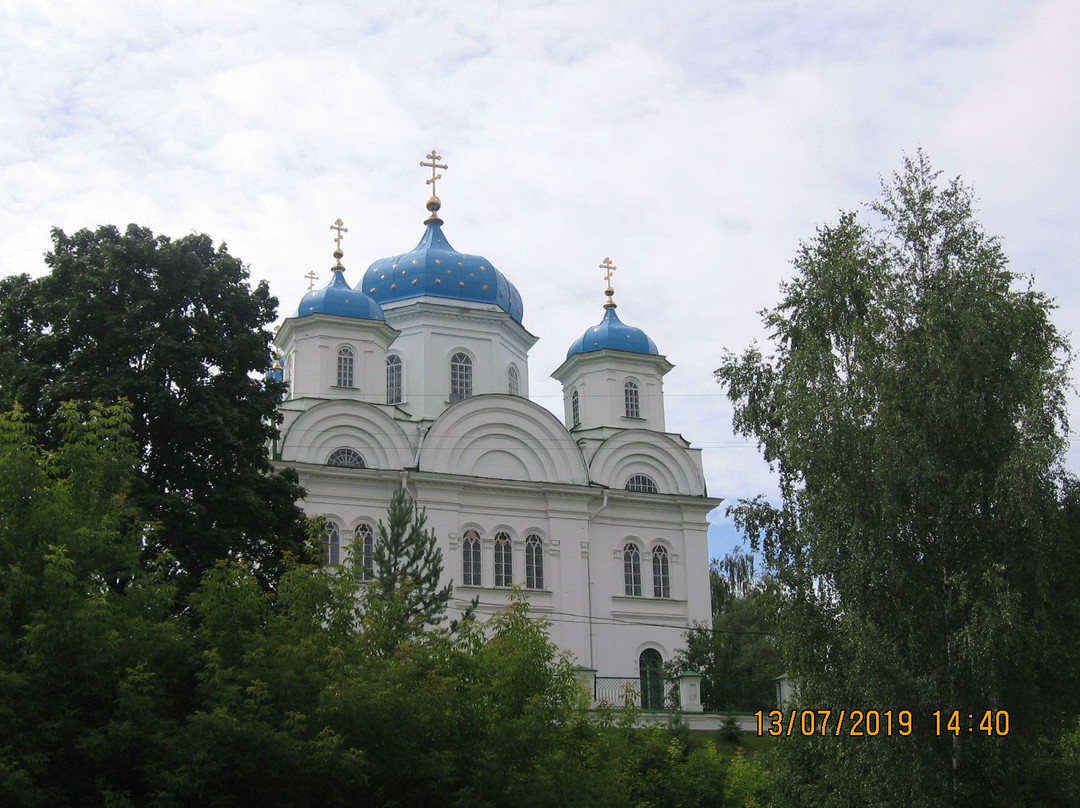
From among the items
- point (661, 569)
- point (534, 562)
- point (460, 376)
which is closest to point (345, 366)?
point (460, 376)

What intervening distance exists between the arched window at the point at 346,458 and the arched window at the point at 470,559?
3.22m

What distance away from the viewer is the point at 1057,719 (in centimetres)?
1633

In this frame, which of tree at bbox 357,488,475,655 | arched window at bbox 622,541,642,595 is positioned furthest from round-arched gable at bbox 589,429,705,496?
tree at bbox 357,488,475,655

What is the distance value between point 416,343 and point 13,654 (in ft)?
78.4

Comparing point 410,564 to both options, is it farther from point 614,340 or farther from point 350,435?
point 614,340

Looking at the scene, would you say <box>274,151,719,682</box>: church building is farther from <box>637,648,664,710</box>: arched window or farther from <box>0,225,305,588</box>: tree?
<box>0,225,305,588</box>: tree

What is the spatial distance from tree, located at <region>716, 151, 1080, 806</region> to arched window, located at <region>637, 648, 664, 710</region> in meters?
15.7

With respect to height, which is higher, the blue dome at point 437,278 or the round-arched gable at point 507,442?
the blue dome at point 437,278

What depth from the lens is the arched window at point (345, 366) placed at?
113 ft

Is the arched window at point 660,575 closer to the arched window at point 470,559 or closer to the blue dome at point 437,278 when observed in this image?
the arched window at point 470,559

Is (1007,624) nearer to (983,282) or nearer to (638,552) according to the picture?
(983,282)

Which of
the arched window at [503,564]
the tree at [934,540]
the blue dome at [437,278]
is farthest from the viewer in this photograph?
the blue dome at [437,278]

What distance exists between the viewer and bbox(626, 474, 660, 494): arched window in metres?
35.2

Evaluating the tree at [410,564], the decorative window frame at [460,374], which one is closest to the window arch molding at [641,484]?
the decorative window frame at [460,374]
